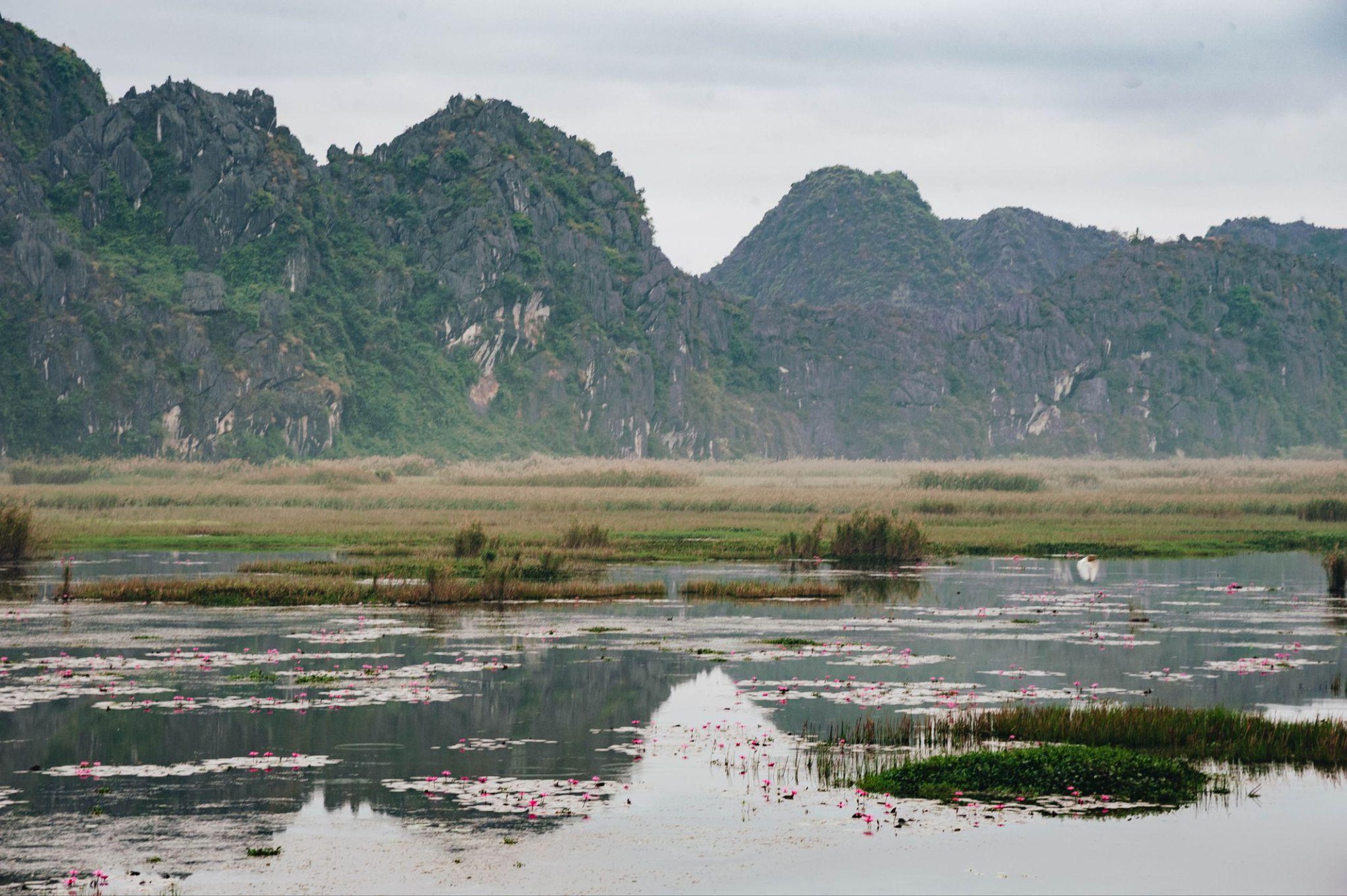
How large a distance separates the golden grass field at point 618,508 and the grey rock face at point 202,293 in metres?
21.0

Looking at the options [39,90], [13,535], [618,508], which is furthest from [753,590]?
[39,90]

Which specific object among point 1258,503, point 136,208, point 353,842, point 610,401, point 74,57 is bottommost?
point 353,842

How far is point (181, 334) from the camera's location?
15250 cm

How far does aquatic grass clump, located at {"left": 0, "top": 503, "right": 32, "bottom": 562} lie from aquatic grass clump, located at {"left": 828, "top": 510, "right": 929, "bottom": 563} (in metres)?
30.1

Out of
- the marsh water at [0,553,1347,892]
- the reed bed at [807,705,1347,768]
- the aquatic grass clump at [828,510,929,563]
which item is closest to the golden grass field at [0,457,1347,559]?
the aquatic grass clump at [828,510,929,563]

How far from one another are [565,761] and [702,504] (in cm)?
7137

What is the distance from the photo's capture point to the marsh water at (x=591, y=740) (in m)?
18.6

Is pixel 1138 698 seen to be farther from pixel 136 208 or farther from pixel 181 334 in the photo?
pixel 136 208

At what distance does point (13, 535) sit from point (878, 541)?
32.0 m

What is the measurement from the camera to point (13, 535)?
59156mm

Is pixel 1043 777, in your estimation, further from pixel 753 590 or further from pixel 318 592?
pixel 318 592

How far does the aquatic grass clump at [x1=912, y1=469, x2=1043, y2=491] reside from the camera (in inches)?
4545

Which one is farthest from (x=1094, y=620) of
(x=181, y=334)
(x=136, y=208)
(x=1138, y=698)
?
(x=136, y=208)

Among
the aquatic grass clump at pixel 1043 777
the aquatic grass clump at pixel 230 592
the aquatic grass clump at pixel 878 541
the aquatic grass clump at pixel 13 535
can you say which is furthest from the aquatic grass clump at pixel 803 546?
the aquatic grass clump at pixel 1043 777
